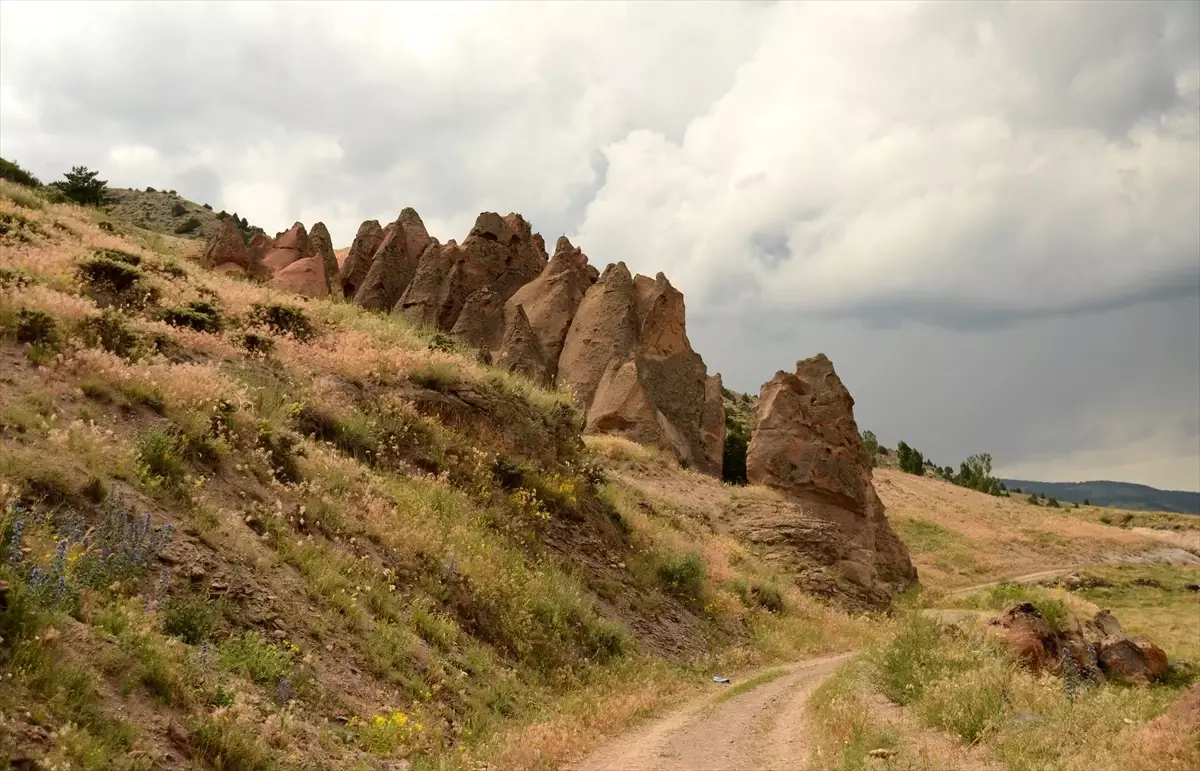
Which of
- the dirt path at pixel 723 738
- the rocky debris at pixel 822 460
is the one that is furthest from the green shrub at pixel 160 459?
the rocky debris at pixel 822 460

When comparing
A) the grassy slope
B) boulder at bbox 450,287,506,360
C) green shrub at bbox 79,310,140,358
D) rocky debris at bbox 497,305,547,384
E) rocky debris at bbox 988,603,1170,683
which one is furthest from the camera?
boulder at bbox 450,287,506,360

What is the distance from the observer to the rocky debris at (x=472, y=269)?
46000 millimetres

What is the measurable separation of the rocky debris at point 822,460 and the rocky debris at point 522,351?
11741 mm

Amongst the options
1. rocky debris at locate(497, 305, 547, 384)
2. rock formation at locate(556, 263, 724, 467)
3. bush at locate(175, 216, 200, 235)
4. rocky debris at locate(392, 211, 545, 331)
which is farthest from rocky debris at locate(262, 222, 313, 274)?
bush at locate(175, 216, 200, 235)

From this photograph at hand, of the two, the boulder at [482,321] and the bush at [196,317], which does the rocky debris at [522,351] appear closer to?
the boulder at [482,321]

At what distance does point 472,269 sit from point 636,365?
1302cm

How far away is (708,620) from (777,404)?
50.5 ft

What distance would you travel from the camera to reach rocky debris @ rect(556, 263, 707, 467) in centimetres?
3875

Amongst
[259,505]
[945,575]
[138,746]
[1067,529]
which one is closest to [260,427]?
[259,505]

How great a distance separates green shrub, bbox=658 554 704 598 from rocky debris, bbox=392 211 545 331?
89.7 feet

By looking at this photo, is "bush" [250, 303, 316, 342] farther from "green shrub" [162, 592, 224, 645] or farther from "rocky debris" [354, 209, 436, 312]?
"rocky debris" [354, 209, 436, 312]

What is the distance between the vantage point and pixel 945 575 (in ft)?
133

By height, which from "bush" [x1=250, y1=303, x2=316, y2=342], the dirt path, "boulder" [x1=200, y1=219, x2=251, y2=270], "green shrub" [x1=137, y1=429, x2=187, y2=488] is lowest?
the dirt path

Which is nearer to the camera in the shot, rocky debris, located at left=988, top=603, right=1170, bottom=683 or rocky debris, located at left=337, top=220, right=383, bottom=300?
rocky debris, located at left=988, top=603, right=1170, bottom=683
